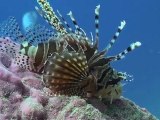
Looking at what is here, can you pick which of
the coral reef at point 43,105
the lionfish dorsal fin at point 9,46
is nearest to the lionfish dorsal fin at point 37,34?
the lionfish dorsal fin at point 9,46

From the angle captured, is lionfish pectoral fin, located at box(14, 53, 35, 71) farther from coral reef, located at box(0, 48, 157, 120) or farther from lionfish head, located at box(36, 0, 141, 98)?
lionfish head, located at box(36, 0, 141, 98)

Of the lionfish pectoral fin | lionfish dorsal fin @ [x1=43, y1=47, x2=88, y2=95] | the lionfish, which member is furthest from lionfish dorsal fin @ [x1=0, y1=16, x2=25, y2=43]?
lionfish dorsal fin @ [x1=43, y1=47, x2=88, y2=95]

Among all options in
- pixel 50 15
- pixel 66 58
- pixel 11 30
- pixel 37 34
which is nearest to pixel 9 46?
pixel 11 30

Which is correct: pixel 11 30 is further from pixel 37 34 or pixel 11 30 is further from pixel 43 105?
pixel 43 105

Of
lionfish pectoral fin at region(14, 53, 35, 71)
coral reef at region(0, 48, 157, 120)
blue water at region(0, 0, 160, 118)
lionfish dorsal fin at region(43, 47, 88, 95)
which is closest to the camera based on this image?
coral reef at region(0, 48, 157, 120)

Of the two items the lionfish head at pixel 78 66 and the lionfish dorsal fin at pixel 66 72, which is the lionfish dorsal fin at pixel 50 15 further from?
the lionfish dorsal fin at pixel 66 72

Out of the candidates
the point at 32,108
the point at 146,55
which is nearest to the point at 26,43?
the point at 32,108
